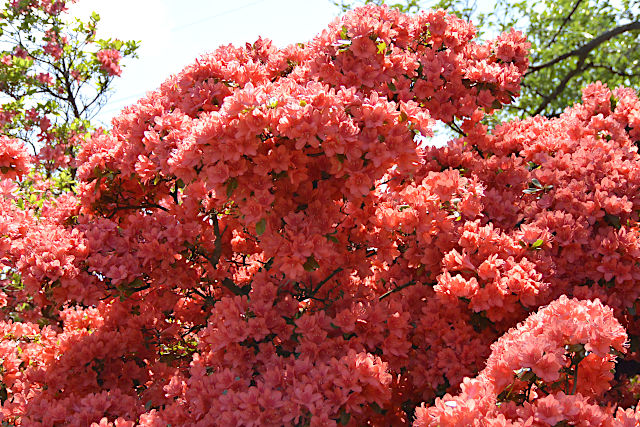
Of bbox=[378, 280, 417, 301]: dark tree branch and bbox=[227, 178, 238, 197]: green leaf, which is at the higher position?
bbox=[227, 178, 238, 197]: green leaf

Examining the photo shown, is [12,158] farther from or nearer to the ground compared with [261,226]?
farther from the ground

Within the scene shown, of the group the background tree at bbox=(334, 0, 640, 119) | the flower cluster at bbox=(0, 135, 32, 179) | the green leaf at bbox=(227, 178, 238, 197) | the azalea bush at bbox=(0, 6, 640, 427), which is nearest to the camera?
the azalea bush at bbox=(0, 6, 640, 427)

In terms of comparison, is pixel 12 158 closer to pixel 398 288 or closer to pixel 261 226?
pixel 261 226

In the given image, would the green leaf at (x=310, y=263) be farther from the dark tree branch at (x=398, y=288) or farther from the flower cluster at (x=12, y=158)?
the flower cluster at (x=12, y=158)

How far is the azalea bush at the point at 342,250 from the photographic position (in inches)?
96.7

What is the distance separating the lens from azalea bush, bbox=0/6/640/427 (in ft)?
8.06

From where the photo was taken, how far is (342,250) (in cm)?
323

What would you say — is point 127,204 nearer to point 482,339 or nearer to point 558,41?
point 482,339

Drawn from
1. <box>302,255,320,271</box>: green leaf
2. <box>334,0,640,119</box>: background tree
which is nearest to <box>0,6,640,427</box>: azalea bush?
<box>302,255,320,271</box>: green leaf

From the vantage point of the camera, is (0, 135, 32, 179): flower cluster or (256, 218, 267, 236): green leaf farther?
(0, 135, 32, 179): flower cluster

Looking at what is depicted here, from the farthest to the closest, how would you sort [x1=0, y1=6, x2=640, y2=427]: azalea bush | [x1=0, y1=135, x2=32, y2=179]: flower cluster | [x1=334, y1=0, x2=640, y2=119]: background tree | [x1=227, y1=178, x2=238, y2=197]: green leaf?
[x1=334, y1=0, x2=640, y2=119]: background tree < [x1=0, y1=135, x2=32, y2=179]: flower cluster < [x1=227, y1=178, x2=238, y2=197]: green leaf < [x1=0, y1=6, x2=640, y2=427]: azalea bush

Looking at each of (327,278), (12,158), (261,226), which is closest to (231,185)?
(261,226)

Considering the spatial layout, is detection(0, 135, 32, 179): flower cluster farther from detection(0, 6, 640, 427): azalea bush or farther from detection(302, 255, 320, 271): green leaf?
detection(302, 255, 320, 271): green leaf

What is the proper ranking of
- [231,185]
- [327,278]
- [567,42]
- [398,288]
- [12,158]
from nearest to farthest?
[231,185], [327,278], [12,158], [398,288], [567,42]
